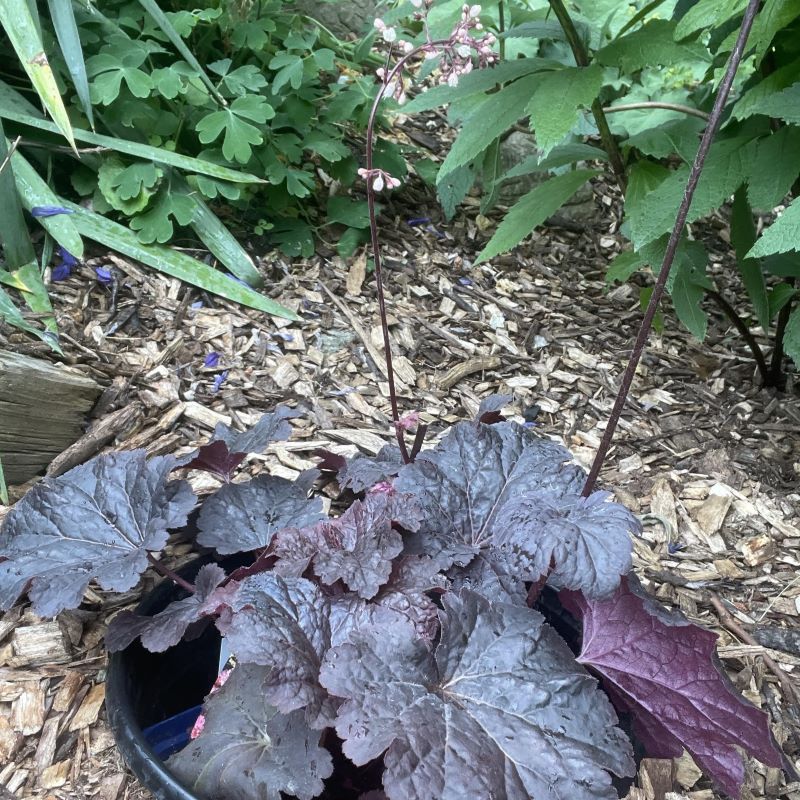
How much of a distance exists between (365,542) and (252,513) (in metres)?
0.35

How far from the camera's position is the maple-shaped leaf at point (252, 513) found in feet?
4.67

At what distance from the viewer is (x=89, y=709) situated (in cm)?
153

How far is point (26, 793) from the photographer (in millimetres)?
1400

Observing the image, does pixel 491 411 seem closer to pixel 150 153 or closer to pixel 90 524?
pixel 90 524

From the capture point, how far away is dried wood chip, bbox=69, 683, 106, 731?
151 centimetres

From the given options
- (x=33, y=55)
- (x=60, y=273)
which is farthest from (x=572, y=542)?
(x=60, y=273)

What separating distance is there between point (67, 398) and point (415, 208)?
181cm

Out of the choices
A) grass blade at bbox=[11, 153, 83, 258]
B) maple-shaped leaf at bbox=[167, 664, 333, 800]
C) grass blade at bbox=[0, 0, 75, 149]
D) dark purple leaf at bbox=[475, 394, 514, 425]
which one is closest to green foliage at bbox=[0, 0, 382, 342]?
grass blade at bbox=[11, 153, 83, 258]

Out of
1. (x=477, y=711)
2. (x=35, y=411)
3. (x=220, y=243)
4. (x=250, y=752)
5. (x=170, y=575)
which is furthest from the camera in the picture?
(x=220, y=243)

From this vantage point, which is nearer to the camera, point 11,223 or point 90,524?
point 90,524

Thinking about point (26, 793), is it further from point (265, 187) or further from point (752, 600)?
point (265, 187)

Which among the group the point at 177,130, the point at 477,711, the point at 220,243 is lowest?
the point at 477,711

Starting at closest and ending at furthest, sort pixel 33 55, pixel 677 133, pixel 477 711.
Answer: pixel 477 711 < pixel 33 55 < pixel 677 133

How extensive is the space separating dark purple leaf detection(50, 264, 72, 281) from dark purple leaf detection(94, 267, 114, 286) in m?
0.09
